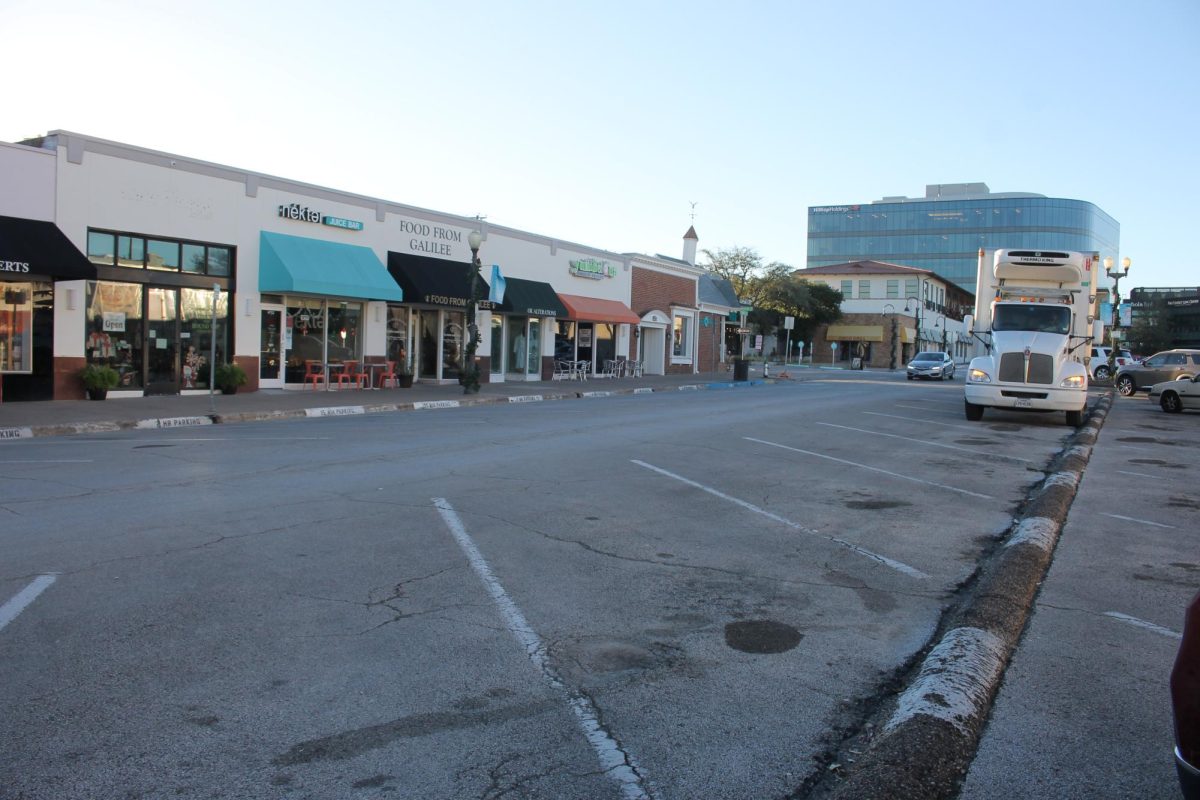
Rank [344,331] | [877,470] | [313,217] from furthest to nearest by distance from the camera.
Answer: [344,331]
[313,217]
[877,470]

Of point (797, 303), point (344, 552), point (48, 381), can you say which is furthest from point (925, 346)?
point (344, 552)

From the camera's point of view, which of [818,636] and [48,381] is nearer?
[818,636]

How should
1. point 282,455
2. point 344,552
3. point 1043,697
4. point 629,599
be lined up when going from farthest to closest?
point 282,455 → point 344,552 → point 629,599 → point 1043,697

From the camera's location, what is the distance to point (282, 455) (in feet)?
40.0

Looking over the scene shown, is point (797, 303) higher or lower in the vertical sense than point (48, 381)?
higher

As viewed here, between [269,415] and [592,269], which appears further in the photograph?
[592,269]

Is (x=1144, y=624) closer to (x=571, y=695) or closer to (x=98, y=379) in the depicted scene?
(x=571, y=695)

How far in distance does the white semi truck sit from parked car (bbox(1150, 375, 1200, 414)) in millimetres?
5009

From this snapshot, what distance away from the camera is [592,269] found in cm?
3575

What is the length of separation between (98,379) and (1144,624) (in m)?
19.9

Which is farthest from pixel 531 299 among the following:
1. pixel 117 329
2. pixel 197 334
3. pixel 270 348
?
pixel 117 329

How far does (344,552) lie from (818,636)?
3.60m

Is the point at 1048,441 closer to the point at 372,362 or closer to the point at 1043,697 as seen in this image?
the point at 1043,697

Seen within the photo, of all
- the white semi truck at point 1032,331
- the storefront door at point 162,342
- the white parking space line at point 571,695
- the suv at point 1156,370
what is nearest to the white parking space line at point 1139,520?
the white parking space line at point 571,695
